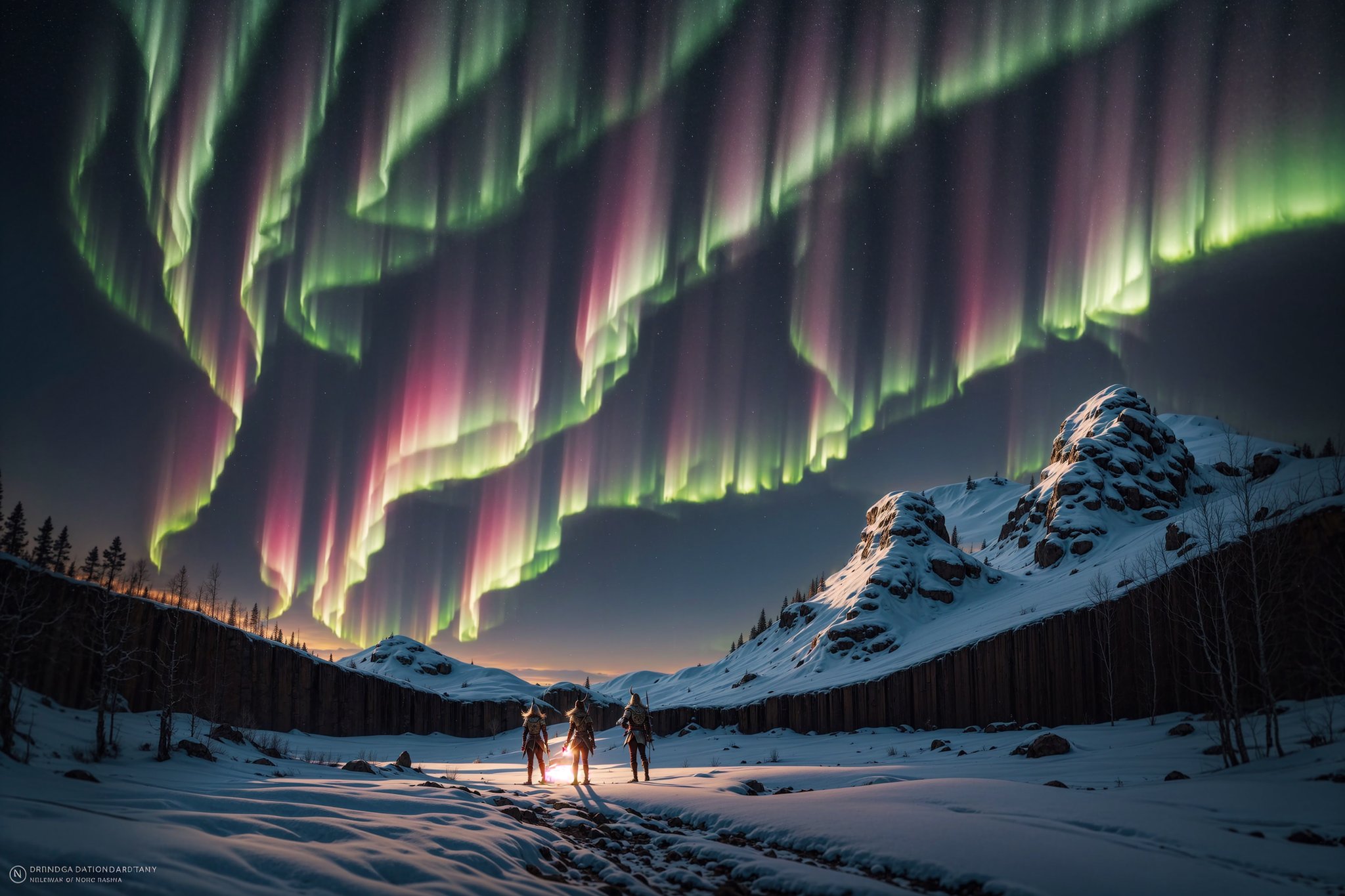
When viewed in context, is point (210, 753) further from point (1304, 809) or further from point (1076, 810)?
point (1304, 809)

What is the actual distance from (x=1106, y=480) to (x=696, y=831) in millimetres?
92689

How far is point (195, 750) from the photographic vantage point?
880 inches

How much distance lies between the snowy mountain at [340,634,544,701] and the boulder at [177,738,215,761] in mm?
78152

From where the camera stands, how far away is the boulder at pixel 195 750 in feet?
72.4

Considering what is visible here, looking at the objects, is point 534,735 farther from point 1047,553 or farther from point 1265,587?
point 1047,553

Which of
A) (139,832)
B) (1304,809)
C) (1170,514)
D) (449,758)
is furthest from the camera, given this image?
(1170,514)

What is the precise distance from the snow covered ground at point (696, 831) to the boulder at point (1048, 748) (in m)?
4.83

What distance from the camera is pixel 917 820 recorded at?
11312mm

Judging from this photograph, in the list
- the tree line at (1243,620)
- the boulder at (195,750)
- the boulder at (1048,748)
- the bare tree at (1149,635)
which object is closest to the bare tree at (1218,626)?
the tree line at (1243,620)

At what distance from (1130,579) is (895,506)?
75171 mm

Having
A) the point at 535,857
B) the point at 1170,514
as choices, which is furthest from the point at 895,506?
the point at 535,857

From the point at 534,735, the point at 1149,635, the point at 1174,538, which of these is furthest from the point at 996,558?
the point at 534,735

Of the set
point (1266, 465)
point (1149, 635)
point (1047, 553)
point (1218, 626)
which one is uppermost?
point (1266, 465)

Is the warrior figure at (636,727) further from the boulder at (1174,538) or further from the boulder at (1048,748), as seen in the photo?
the boulder at (1174,538)
